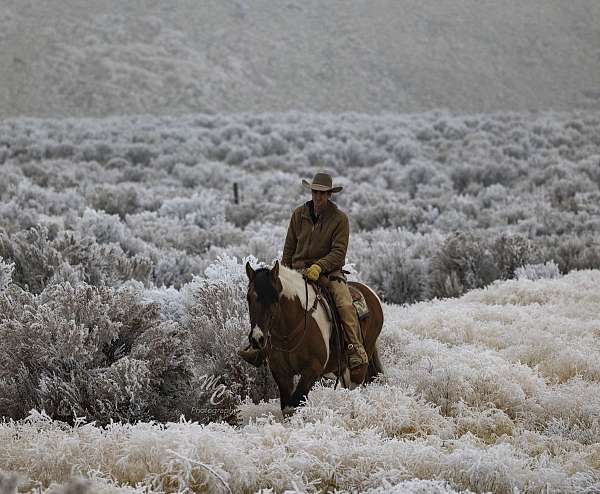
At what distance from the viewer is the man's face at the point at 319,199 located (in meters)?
5.53

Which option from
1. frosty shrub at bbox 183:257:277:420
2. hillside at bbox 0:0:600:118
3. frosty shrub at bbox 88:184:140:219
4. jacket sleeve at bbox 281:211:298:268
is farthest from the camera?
hillside at bbox 0:0:600:118

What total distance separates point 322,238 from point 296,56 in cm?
5342

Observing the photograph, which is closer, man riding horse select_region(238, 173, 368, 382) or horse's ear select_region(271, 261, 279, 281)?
horse's ear select_region(271, 261, 279, 281)

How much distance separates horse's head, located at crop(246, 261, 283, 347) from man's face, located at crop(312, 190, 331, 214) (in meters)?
0.99

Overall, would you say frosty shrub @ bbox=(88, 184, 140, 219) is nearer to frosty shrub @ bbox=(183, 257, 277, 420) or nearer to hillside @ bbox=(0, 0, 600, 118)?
frosty shrub @ bbox=(183, 257, 277, 420)

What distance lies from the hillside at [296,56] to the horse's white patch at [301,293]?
3826cm

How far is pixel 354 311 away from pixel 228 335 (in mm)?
1389

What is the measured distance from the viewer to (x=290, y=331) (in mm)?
5047

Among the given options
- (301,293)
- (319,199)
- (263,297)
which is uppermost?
(319,199)

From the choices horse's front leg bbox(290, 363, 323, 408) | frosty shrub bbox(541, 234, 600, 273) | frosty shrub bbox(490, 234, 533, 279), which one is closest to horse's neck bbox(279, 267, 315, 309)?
horse's front leg bbox(290, 363, 323, 408)

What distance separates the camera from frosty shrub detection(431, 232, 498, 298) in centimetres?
1121

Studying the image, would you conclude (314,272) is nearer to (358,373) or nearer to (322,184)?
(322,184)

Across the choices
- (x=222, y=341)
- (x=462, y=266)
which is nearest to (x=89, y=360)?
(x=222, y=341)

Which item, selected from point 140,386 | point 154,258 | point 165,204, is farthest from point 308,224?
point 165,204
